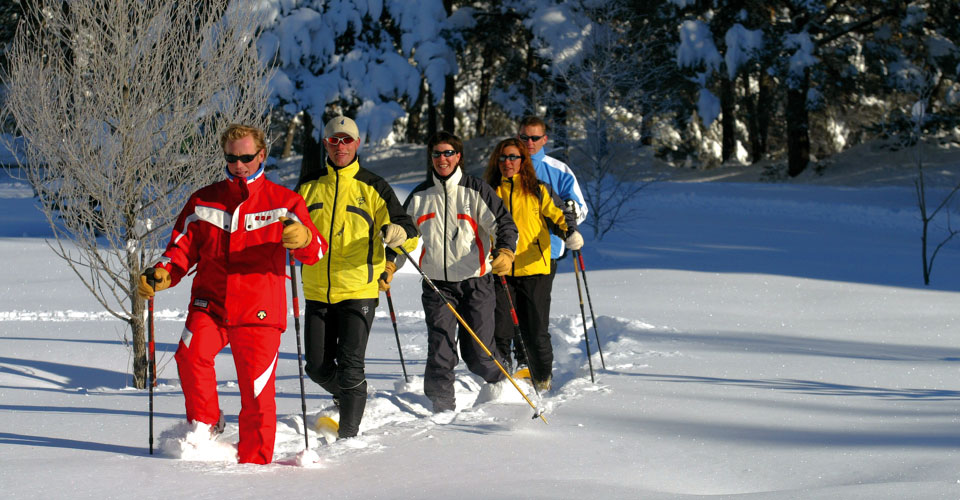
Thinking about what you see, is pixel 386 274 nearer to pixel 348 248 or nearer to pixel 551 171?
pixel 348 248

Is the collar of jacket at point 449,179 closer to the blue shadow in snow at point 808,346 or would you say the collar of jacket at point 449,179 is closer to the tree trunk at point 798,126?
the blue shadow in snow at point 808,346

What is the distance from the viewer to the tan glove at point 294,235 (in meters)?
4.59

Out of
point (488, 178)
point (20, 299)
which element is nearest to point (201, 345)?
point (488, 178)

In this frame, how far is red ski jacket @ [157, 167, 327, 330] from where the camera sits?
475 cm

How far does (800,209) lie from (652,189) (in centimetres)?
454

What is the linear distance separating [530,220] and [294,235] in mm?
2802

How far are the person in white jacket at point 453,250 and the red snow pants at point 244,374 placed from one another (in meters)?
1.67

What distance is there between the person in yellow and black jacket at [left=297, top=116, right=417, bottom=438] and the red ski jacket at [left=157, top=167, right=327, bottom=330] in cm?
62

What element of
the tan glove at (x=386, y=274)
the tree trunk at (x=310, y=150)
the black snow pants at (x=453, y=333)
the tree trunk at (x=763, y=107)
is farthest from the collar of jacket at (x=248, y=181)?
the tree trunk at (x=763, y=107)

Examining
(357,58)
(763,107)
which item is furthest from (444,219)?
(763,107)

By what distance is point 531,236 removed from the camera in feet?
23.4

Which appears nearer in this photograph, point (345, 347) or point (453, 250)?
point (345, 347)

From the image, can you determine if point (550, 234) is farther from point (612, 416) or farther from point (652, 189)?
point (652, 189)

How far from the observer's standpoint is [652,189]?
28062 mm
